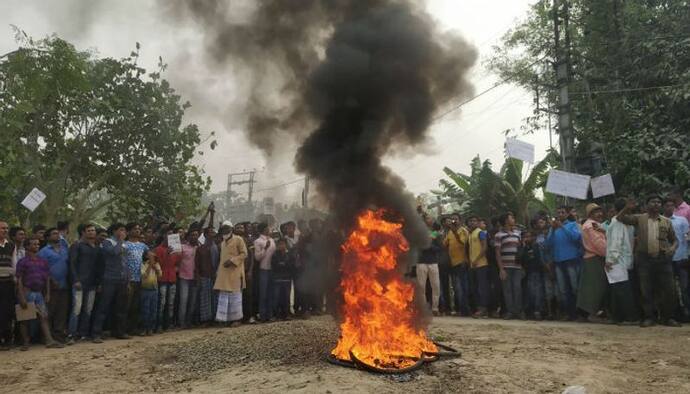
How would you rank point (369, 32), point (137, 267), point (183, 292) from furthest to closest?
point (183, 292) → point (137, 267) → point (369, 32)

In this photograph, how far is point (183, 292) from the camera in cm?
1085

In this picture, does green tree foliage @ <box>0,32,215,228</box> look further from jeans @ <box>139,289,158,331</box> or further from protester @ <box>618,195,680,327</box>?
protester @ <box>618,195,680,327</box>

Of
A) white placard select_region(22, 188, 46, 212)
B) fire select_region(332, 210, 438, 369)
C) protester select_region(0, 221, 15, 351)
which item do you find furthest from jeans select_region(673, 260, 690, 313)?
white placard select_region(22, 188, 46, 212)

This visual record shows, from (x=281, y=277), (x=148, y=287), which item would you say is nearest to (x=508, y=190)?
(x=281, y=277)

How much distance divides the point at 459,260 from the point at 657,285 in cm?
388

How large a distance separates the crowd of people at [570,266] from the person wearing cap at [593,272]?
2 centimetres

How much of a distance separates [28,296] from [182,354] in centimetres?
321

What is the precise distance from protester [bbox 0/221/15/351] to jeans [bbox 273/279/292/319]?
15.9 ft

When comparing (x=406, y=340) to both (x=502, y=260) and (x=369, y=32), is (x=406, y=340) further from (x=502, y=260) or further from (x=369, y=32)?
(x=502, y=260)

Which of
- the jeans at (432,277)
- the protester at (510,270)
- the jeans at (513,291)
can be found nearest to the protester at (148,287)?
the jeans at (432,277)

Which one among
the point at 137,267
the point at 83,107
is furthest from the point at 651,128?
the point at 83,107

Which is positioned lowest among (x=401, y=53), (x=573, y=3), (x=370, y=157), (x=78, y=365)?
(x=78, y=365)

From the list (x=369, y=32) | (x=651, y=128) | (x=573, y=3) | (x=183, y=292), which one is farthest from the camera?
(x=573, y=3)

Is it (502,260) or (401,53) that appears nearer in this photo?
(401,53)
